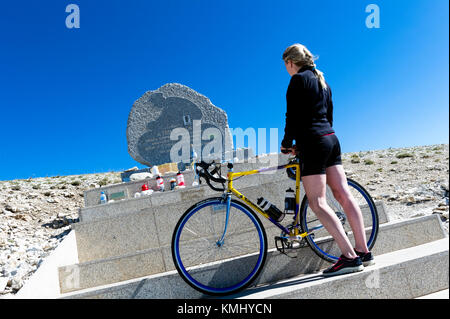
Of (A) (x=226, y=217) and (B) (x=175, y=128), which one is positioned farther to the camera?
(B) (x=175, y=128)

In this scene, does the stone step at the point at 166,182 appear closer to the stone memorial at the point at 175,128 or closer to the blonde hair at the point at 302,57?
the stone memorial at the point at 175,128

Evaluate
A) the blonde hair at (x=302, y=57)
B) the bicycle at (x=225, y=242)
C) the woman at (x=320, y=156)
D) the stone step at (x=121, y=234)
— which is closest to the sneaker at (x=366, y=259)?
the woman at (x=320, y=156)

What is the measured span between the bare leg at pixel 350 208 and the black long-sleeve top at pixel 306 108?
369 mm

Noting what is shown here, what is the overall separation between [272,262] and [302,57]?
1814 millimetres

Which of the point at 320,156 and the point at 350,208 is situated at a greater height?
the point at 320,156

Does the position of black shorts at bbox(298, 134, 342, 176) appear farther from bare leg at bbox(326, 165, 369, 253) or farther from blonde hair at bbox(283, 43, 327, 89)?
blonde hair at bbox(283, 43, 327, 89)

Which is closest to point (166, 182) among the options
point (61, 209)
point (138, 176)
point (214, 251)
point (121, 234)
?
point (138, 176)

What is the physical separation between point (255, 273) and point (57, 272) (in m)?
1.99

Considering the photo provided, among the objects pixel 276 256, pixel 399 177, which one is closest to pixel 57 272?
pixel 276 256

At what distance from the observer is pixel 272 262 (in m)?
2.53

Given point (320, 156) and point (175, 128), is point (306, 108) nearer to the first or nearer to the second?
point (320, 156)

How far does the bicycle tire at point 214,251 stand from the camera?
7.67 ft

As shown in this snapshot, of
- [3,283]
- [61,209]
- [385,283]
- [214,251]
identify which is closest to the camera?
[385,283]
